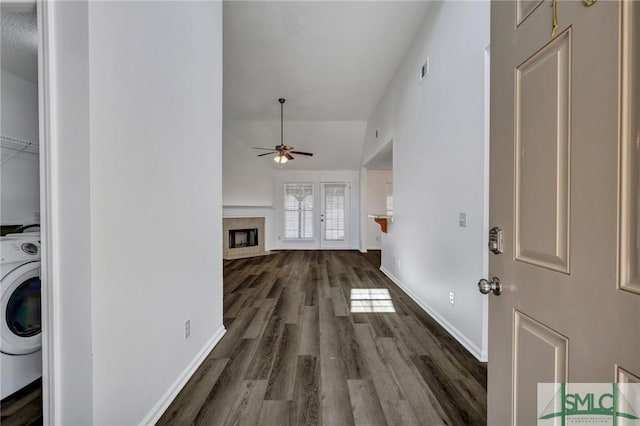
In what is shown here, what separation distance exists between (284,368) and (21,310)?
61.2 inches

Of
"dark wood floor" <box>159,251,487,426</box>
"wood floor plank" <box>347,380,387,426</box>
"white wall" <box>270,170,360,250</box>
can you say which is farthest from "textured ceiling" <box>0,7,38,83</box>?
"white wall" <box>270,170,360,250</box>

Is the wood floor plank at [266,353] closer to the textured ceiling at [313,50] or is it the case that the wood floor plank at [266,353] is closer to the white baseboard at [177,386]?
the white baseboard at [177,386]

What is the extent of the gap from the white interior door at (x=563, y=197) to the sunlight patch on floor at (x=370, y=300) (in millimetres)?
2072

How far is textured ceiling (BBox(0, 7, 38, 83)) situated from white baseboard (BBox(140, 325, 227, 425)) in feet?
6.22

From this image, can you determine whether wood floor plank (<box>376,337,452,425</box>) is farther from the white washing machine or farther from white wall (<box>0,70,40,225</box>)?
white wall (<box>0,70,40,225</box>)

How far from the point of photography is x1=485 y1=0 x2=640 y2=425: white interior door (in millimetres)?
526

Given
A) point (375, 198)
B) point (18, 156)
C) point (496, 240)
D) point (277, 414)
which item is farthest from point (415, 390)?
point (375, 198)

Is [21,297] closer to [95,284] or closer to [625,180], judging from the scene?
[95,284]

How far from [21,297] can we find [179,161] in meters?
1.12

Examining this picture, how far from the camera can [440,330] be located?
2463mm

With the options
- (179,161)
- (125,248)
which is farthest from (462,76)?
(125,248)

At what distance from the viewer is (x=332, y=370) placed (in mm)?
1843

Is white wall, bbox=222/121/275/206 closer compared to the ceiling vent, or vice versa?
the ceiling vent

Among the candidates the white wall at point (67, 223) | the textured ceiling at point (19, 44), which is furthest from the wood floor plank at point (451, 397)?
the textured ceiling at point (19, 44)
